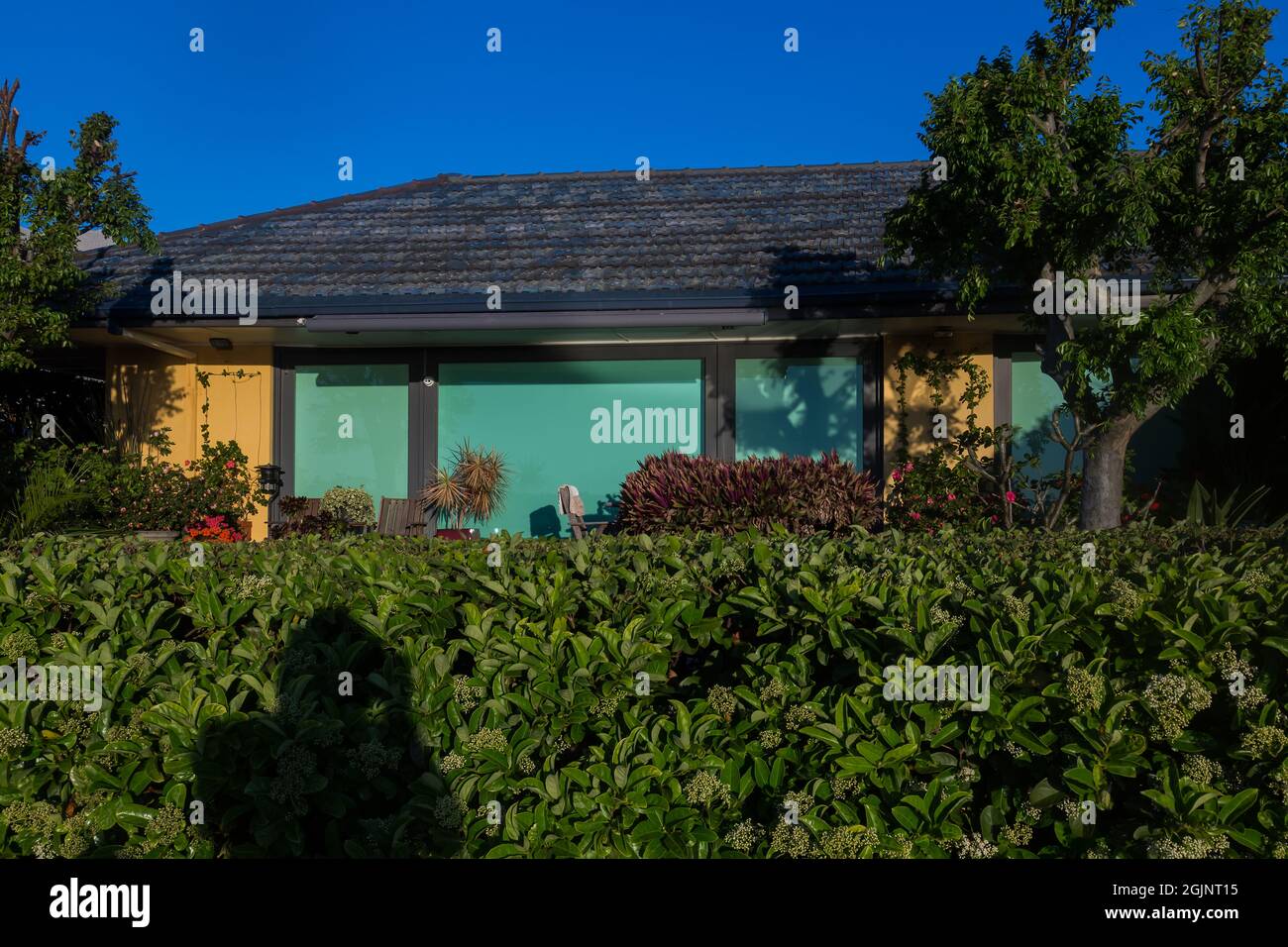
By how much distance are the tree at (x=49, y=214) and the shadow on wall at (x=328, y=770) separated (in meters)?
6.56

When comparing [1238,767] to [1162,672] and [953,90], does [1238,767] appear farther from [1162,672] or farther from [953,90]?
[953,90]

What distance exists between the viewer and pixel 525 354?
9914 mm

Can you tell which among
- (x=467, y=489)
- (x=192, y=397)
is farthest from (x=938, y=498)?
(x=192, y=397)

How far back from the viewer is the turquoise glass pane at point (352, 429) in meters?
10.2

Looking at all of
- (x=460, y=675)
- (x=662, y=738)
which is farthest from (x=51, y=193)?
(x=662, y=738)

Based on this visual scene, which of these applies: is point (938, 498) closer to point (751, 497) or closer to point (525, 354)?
point (751, 497)

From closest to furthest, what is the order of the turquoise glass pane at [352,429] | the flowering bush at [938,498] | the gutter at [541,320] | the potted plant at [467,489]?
the gutter at [541,320] < the flowering bush at [938,498] < the potted plant at [467,489] < the turquoise glass pane at [352,429]

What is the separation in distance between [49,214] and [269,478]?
11.1 feet

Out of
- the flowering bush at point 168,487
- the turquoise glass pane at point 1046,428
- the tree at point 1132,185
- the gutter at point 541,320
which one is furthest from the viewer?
the turquoise glass pane at point 1046,428

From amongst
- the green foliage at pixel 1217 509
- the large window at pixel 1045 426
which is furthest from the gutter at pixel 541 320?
the green foliage at pixel 1217 509

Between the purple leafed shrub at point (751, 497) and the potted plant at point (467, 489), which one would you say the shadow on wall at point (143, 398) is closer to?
the potted plant at point (467, 489)

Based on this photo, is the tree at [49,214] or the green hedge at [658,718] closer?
the green hedge at [658,718]

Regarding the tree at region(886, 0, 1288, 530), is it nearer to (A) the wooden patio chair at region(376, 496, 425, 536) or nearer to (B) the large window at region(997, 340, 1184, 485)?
(B) the large window at region(997, 340, 1184, 485)

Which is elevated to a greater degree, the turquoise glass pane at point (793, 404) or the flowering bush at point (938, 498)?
the turquoise glass pane at point (793, 404)
